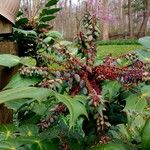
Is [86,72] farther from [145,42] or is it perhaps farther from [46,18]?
[46,18]

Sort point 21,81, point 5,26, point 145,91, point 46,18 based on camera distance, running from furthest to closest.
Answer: point 46,18, point 5,26, point 21,81, point 145,91

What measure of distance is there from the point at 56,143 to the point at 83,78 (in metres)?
0.15

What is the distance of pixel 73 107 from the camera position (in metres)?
0.94

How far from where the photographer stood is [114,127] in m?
1.19

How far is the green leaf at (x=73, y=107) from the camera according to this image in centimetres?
92

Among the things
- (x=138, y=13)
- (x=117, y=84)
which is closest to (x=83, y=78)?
(x=117, y=84)

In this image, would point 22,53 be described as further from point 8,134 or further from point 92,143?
point 92,143

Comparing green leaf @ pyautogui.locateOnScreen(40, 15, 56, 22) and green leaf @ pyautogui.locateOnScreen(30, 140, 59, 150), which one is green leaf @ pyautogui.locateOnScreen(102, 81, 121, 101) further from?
green leaf @ pyautogui.locateOnScreen(40, 15, 56, 22)

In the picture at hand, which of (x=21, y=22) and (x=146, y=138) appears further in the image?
(x=21, y=22)

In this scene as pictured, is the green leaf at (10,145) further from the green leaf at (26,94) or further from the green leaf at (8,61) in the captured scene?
the green leaf at (8,61)

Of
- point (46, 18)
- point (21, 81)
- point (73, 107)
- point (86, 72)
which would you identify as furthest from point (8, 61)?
point (46, 18)

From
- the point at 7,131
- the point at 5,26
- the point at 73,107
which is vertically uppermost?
the point at 5,26

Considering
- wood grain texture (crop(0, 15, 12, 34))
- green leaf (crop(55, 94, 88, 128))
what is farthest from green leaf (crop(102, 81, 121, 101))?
wood grain texture (crop(0, 15, 12, 34))

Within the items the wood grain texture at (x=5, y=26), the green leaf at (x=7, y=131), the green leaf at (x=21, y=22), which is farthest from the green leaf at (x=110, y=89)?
the green leaf at (x=21, y=22)
